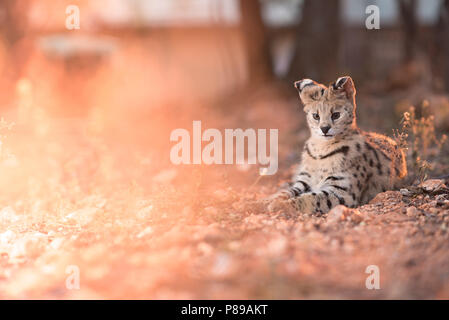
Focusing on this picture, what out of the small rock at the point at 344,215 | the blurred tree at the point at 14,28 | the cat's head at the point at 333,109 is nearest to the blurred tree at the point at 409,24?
the cat's head at the point at 333,109

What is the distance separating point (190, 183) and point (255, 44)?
235 inches

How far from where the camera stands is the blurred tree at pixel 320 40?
9.24m

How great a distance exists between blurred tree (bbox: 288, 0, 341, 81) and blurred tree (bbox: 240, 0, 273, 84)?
44.2 inches

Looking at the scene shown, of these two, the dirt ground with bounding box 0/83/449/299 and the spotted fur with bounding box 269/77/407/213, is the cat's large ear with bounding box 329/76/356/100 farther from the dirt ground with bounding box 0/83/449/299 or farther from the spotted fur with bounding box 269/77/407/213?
the dirt ground with bounding box 0/83/449/299

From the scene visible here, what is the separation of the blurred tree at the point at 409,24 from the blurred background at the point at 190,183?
0.04m

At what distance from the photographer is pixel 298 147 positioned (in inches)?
279

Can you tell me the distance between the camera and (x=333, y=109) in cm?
445

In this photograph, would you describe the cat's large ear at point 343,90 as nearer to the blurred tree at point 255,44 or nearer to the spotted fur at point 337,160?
the spotted fur at point 337,160

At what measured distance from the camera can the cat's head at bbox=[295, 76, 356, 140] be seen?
14.6 ft

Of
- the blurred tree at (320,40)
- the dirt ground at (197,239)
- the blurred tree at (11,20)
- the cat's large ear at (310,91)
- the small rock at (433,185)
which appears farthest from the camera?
the blurred tree at (11,20)

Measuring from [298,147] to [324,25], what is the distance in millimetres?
3456

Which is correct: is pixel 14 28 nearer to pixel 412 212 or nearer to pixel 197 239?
pixel 197 239

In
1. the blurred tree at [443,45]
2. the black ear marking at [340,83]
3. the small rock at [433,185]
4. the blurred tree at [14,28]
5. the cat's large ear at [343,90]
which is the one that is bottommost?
the small rock at [433,185]
